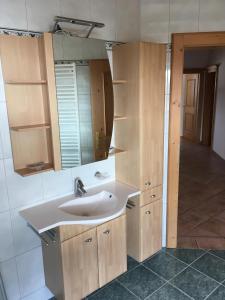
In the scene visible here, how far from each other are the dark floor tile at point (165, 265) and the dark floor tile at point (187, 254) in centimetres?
7

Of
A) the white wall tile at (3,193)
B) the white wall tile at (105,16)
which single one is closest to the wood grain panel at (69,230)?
the white wall tile at (3,193)

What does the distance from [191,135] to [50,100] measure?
6.75 m

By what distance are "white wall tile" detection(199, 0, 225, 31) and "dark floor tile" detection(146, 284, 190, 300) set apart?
2.25 metres

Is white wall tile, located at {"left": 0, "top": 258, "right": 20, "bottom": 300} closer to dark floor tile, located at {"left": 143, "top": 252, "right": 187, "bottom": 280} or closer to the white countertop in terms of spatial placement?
the white countertop

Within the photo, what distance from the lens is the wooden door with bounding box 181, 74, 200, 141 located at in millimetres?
7425

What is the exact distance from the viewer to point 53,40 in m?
1.77

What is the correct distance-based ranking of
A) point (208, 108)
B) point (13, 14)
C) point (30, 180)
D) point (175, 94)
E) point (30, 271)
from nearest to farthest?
point (13, 14), point (30, 180), point (30, 271), point (175, 94), point (208, 108)

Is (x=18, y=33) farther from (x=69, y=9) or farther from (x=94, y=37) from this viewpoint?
(x=94, y=37)

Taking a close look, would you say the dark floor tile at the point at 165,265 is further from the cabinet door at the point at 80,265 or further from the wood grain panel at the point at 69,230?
the wood grain panel at the point at 69,230

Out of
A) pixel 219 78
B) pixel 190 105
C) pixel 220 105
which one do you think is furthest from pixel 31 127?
pixel 190 105

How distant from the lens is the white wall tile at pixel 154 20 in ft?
7.48

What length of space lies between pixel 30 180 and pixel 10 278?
2.43ft

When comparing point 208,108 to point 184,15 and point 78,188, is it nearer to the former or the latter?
point 184,15

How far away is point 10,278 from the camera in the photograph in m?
1.94
